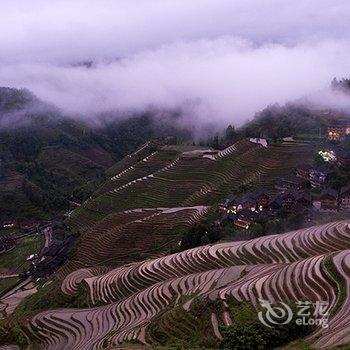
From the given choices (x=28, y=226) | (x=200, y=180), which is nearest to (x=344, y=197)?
(x=200, y=180)

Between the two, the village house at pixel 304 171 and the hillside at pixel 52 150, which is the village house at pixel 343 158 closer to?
the village house at pixel 304 171

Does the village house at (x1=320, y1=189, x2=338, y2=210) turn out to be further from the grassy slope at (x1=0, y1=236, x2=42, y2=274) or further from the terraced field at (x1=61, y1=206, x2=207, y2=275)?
→ the grassy slope at (x1=0, y1=236, x2=42, y2=274)

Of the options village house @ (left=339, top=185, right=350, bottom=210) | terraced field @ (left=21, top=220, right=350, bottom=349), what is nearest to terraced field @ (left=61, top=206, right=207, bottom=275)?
terraced field @ (left=21, top=220, right=350, bottom=349)

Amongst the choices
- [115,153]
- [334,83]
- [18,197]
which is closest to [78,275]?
[18,197]

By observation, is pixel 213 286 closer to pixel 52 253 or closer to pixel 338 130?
pixel 52 253

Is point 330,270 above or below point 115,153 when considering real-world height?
above

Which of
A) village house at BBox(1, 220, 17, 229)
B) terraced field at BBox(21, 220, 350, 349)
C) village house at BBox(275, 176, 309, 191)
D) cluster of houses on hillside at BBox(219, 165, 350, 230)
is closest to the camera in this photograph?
terraced field at BBox(21, 220, 350, 349)

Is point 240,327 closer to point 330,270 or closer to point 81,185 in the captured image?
point 330,270
